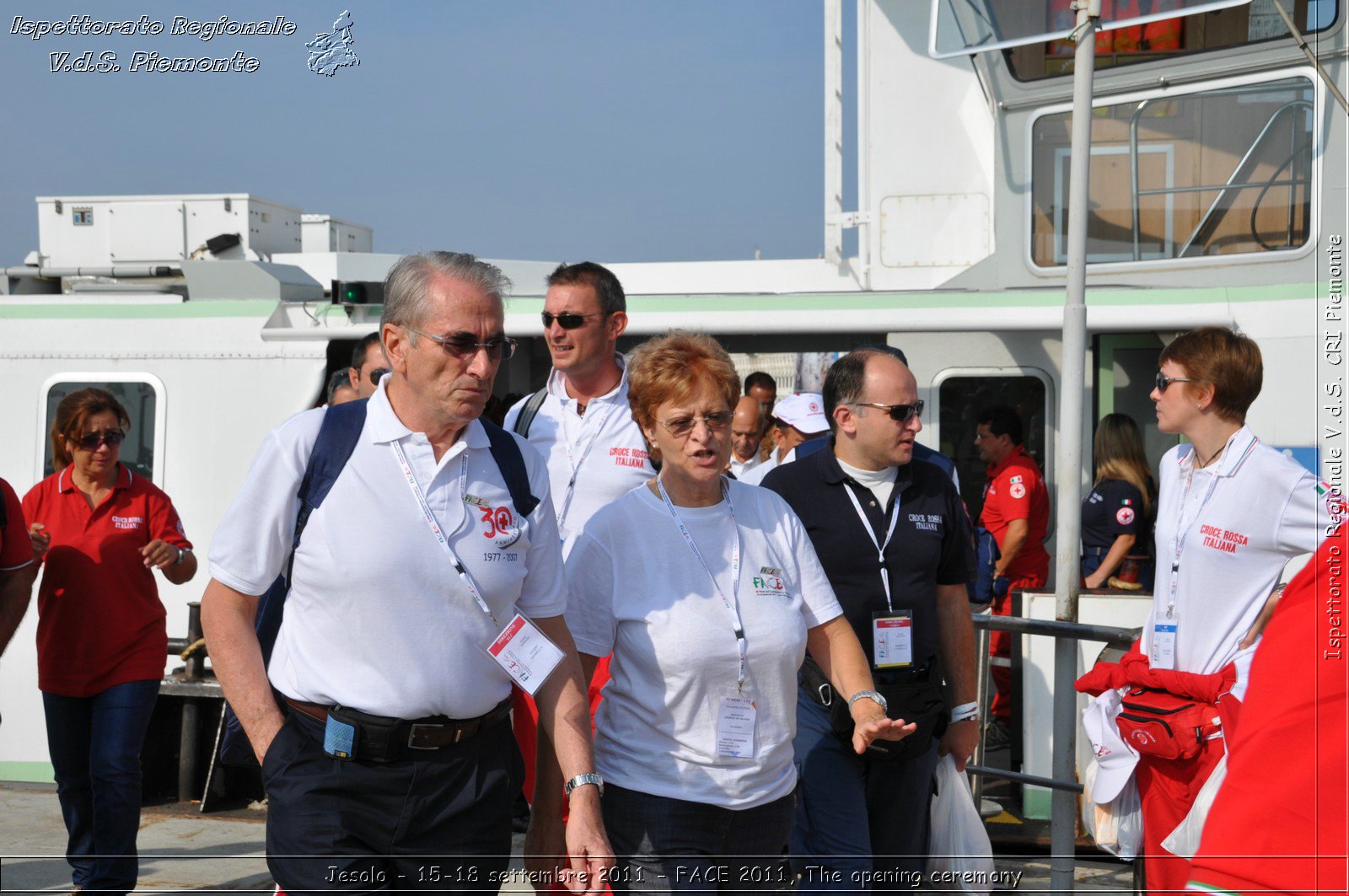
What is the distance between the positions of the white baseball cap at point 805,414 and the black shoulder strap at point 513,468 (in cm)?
334

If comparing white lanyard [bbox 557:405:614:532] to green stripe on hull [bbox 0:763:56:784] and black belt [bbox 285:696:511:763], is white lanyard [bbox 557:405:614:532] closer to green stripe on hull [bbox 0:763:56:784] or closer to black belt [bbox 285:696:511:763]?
black belt [bbox 285:696:511:763]

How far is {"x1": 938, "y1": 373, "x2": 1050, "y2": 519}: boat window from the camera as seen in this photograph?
7.95m

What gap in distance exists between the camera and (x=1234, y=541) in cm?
411

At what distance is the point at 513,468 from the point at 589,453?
1.47 metres

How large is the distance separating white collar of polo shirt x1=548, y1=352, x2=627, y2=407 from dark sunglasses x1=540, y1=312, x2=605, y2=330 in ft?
0.60

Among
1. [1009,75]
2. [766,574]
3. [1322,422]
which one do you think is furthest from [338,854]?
[1009,75]

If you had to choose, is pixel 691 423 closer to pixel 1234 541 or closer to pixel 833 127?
pixel 1234 541

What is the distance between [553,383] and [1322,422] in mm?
4683

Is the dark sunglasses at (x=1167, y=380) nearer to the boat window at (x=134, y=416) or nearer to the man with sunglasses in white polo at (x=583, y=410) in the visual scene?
the man with sunglasses in white polo at (x=583, y=410)

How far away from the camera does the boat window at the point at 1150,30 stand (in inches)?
315

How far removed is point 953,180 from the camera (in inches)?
377

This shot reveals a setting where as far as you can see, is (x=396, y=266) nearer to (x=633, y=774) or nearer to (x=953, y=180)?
(x=633, y=774)

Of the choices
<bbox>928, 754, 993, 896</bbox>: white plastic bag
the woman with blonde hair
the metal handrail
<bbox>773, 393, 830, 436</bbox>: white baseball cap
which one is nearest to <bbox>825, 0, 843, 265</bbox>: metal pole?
the metal handrail

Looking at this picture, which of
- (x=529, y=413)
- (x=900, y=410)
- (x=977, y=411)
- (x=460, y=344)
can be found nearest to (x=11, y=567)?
(x=529, y=413)
